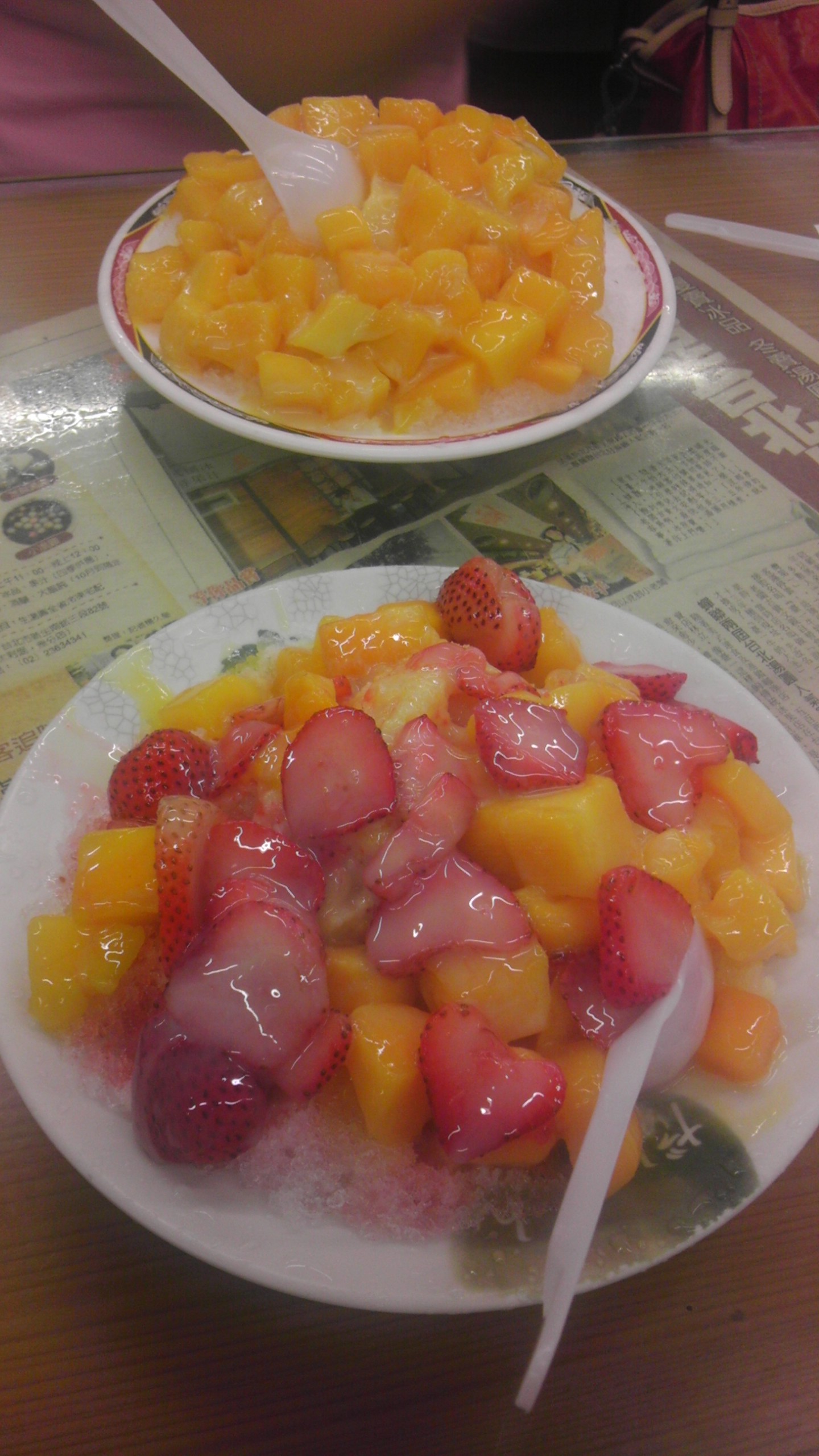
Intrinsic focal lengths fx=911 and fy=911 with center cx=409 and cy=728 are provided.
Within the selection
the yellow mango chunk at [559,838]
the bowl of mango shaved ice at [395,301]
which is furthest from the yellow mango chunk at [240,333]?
the yellow mango chunk at [559,838]

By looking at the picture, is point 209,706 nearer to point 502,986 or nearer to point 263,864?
point 263,864

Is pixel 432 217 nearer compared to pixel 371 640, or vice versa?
pixel 371 640

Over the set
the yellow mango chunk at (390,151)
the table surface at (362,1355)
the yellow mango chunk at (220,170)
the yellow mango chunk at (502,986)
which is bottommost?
the table surface at (362,1355)

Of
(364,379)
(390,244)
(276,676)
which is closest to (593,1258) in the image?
(276,676)

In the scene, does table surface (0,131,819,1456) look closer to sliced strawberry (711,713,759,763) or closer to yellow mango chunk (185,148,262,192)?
sliced strawberry (711,713,759,763)

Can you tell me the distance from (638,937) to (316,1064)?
256 millimetres

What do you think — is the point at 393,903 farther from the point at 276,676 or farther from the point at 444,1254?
the point at 276,676

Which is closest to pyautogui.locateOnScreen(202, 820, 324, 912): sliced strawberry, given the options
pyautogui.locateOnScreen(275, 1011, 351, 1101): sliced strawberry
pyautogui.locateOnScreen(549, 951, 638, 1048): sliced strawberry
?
pyautogui.locateOnScreen(275, 1011, 351, 1101): sliced strawberry

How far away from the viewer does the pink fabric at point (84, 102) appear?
1.70 meters

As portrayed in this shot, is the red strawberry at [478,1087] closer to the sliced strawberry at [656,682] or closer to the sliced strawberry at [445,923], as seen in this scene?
the sliced strawberry at [445,923]

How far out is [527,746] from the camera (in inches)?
30.6

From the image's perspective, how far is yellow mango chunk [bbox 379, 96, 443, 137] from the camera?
149 centimetres

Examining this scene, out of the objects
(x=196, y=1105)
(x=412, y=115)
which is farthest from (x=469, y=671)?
(x=412, y=115)

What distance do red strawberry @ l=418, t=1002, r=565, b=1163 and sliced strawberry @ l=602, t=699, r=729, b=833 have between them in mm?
254
